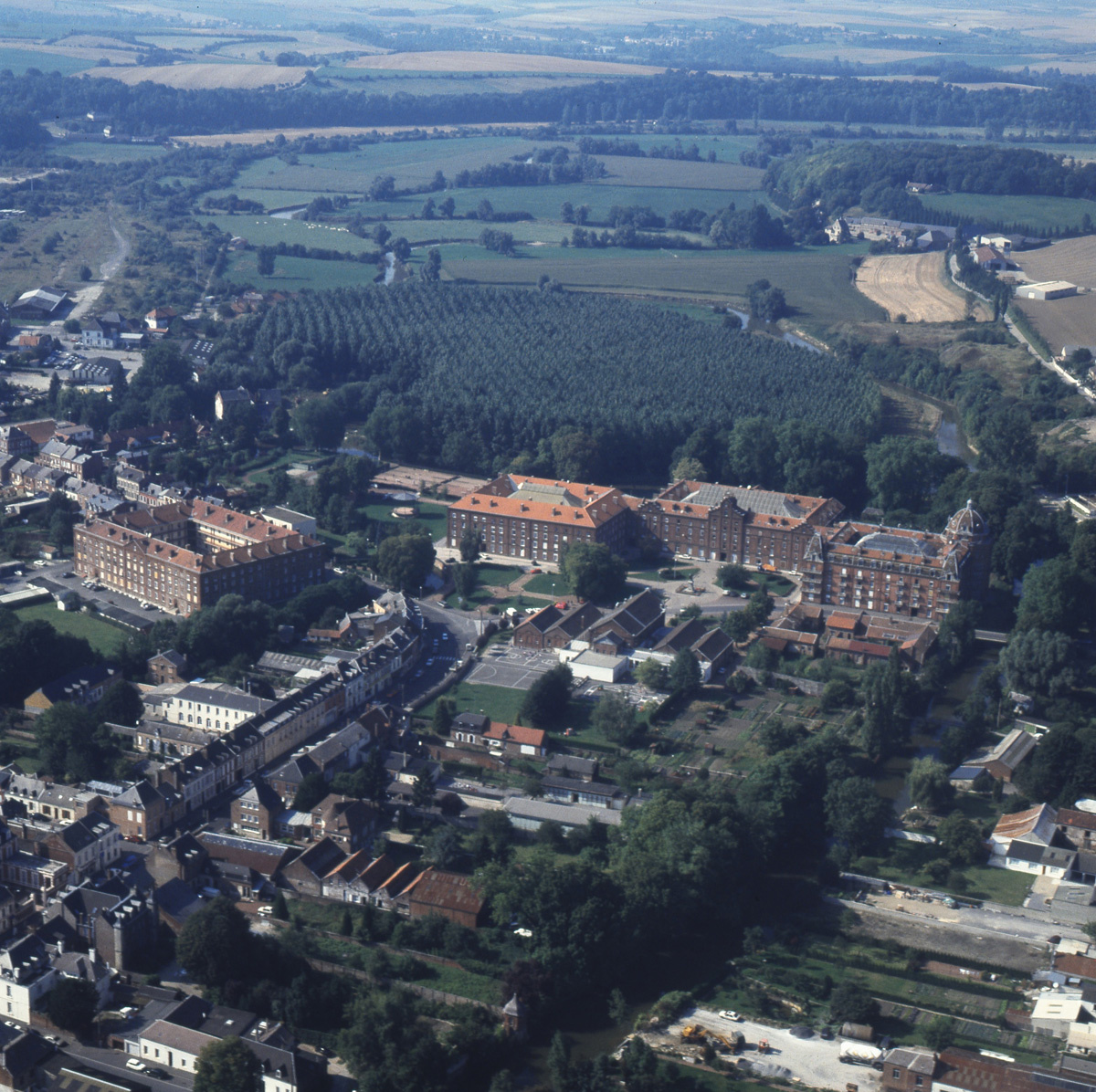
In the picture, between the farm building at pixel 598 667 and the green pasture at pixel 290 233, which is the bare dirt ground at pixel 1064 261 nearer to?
the green pasture at pixel 290 233

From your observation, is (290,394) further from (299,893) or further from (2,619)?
(299,893)

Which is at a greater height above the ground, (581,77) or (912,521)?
(581,77)

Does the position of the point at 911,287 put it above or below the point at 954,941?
above

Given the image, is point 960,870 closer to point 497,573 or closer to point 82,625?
point 497,573

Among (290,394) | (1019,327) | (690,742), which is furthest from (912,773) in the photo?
(1019,327)

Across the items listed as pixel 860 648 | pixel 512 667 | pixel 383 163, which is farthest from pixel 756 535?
pixel 383 163

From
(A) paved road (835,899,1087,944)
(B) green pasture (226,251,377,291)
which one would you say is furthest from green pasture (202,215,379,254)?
(A) paved road (835,899,1087,944)
